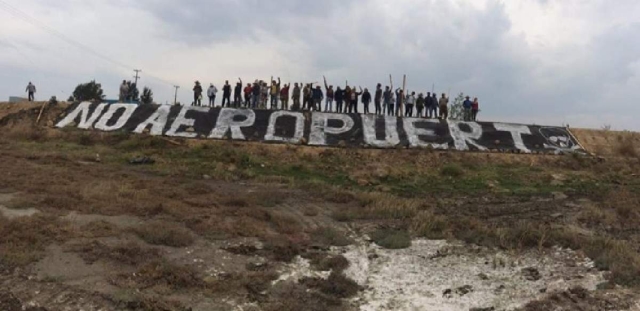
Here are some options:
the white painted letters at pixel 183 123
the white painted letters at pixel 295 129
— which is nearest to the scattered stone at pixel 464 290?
the white painted letters at pixel 295 129

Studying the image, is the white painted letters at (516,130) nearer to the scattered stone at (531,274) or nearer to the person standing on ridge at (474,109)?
the person standing on ridge at (474,109)

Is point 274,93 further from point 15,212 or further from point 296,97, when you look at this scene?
point 15,212

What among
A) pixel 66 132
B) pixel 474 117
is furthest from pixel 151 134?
pixel 474 117

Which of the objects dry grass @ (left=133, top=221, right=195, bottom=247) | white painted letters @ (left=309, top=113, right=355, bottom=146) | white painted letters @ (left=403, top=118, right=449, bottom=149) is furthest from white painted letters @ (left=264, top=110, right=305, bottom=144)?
dry grass @ (left=133, top=221, right=195, bottom=247)

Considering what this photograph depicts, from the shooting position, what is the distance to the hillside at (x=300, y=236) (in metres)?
8.30

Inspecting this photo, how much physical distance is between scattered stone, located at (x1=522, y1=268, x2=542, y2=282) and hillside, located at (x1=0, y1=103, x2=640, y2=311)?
0.05m

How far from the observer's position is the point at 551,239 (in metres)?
11.6

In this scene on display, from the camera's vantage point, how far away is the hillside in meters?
8.30

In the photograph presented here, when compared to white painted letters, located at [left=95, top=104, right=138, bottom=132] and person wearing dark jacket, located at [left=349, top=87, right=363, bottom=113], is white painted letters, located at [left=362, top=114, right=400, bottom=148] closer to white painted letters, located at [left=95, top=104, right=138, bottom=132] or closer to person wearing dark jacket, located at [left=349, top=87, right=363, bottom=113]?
person wearing dark jacket, located at [left=349, top=87, right=363, bottom=113]

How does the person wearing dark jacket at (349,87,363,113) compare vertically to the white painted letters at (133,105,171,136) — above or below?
above

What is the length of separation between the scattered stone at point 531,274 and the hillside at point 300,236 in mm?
50

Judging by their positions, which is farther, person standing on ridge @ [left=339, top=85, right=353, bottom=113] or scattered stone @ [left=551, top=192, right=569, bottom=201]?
person standing on ridge @ [left=339, top=85, right=353, bottom=113]

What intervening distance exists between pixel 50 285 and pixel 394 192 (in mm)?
12866

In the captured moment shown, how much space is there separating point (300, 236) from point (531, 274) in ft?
15.8
